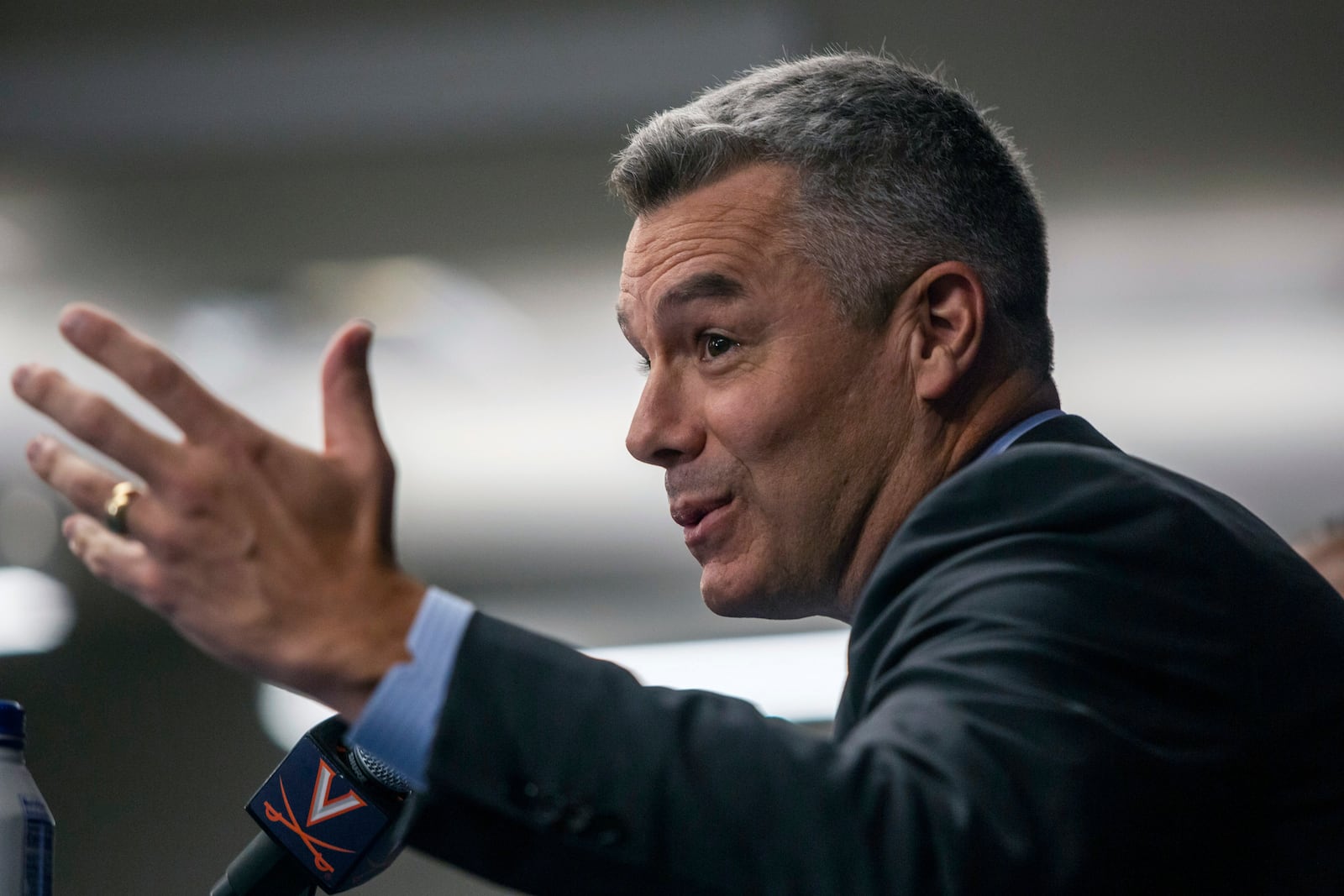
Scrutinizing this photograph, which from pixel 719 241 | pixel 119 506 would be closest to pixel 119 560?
pixel 119 506

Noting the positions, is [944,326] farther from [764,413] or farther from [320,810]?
[320,810]

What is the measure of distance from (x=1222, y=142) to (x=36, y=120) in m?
3.11

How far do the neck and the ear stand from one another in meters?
0.04

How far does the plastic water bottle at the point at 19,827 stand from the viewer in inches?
44.4

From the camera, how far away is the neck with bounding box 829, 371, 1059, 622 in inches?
56.3

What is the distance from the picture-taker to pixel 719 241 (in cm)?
152

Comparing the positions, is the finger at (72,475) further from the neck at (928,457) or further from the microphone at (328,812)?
the neck at (928,457)

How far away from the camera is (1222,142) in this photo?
11.9 feet

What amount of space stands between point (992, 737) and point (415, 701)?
0.34 metres

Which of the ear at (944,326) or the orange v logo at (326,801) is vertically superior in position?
the ear at (944,326)

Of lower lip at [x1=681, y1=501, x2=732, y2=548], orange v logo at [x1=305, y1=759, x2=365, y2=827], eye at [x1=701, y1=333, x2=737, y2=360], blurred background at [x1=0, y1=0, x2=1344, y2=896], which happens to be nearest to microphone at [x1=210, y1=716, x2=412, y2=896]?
orange v logo at [x1=305, y1=759, x2=365, y2=827]

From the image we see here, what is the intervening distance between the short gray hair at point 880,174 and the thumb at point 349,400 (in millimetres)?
738

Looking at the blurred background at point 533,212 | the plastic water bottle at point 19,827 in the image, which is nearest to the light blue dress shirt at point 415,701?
the plastic water bottle at point 19,827

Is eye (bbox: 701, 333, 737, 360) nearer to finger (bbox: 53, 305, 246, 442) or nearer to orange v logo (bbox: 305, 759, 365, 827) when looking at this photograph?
orange v logo (bbox: 305, 759, 365, 827)
